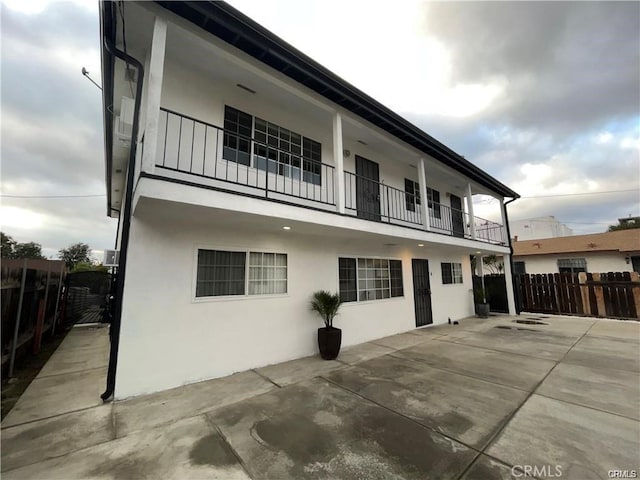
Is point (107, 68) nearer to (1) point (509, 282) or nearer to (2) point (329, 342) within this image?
(2) point (329, 342)

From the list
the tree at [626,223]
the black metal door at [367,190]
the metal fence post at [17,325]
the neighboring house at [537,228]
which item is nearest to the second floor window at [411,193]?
the black metal door at [367,190]

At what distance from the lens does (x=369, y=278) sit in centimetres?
776

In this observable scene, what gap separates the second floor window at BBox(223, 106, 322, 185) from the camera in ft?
17.6

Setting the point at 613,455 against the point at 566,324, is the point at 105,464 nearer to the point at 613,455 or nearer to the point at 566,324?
the point at 613,455

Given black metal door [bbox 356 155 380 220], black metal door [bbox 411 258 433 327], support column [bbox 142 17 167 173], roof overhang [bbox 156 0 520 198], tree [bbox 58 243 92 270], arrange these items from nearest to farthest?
support column [bbox 142 17 167 173], roof overhang [bbox 156 0 520 198], black metal door [bbox 356 155 380 220], black metal door [bbox 411 258 433 327], tree [bbox 58 243 92 270]

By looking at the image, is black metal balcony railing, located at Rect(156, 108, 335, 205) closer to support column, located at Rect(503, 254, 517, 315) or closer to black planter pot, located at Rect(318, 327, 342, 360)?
black planter pot, located at Rect(318, 327, 342, 360)

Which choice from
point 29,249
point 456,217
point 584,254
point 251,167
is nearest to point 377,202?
point 251,167

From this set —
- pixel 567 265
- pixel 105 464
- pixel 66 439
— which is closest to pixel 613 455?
pixel 105 464

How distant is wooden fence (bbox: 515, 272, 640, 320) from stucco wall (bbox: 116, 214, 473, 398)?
10.0 metres

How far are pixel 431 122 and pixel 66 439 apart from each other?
15837 millimetres

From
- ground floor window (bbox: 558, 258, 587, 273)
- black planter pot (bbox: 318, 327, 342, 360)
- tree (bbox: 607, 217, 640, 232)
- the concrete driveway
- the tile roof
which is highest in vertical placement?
tree (bbox: 607, 217, 640, 232)

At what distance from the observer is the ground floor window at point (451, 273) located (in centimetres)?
1067

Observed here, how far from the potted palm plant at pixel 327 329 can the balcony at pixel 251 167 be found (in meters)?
2.09

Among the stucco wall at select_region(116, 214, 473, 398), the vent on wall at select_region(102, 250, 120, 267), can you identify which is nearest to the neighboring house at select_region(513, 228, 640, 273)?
the stucco wall at select_region(116, 214, 473, 398)
